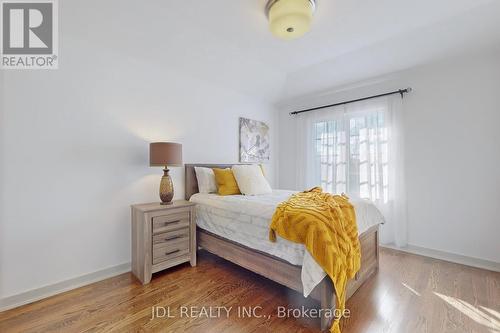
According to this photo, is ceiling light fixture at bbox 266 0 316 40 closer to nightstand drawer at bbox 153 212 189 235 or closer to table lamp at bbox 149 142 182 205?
table lamp at bbox 149 142 182 205

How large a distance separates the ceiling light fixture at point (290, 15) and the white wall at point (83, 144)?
1.12 m

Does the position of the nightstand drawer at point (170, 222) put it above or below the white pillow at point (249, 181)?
below

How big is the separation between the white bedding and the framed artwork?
4.49ft

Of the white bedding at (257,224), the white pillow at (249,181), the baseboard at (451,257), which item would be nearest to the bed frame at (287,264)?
the white bedding at (257,224)

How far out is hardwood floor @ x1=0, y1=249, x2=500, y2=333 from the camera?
1471mm

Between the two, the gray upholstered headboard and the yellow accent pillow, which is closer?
the yellow accent pillow

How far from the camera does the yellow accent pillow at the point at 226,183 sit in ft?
8.88

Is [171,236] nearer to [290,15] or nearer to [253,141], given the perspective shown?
[253,141]

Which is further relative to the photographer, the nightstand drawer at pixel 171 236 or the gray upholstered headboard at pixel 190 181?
the gray upholstered headboard at pixel 190 181

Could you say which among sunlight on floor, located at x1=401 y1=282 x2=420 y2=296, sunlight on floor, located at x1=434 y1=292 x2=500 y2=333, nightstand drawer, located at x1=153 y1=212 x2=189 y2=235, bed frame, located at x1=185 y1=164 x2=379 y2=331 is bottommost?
sunlight on floor, located at x1=401 y1=282 x2=420 y2=296

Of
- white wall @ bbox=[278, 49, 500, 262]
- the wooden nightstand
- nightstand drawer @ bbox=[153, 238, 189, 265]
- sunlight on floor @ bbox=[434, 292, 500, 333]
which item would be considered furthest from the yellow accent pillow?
white wall @ bbox=[278, 49, 500, 262]

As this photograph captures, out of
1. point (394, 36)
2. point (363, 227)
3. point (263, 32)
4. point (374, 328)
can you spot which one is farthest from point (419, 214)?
point (263, 32)

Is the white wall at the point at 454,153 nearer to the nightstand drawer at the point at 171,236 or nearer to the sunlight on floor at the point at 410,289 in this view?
the sunlight on floor at the point at 410,289

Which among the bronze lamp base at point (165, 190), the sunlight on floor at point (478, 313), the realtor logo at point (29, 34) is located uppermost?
the realtor logo at point (29, 34)
